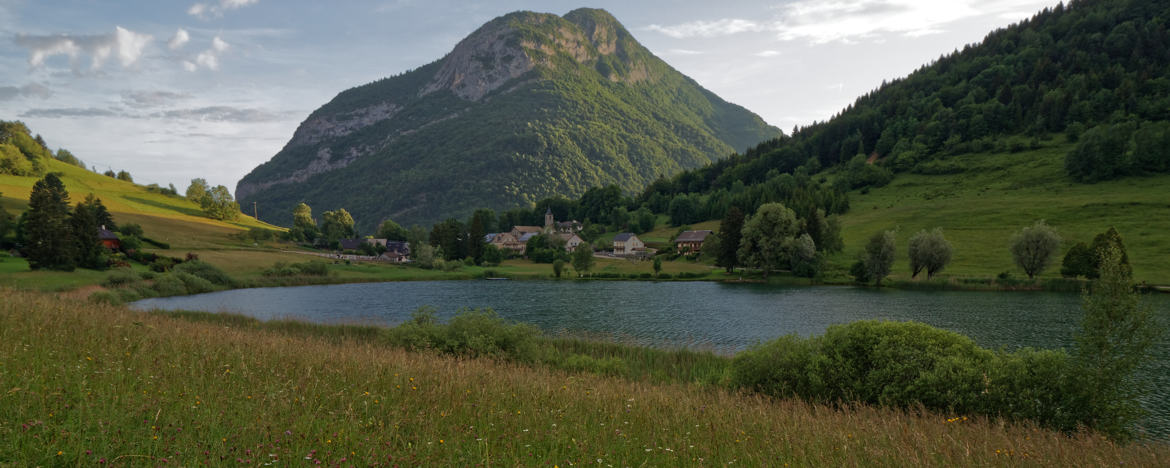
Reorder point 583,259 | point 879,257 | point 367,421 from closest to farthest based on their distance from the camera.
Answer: point 367,421 → point 879,257 → point 583,259

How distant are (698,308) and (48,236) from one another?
6921 cm

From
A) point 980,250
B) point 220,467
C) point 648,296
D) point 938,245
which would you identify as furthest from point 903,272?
point 220,467

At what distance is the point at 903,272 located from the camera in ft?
238

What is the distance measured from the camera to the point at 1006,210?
87.4 metres

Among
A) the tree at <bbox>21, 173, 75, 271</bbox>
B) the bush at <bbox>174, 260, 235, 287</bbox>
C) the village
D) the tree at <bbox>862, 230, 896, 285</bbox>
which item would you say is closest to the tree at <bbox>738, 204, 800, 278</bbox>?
the tree at <bbox>862, 230, 896, 285</bbox>

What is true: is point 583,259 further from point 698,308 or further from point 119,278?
point 119,278

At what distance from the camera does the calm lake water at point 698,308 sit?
35.0 meters

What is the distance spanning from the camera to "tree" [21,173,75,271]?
179 feet

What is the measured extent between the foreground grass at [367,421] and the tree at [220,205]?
162862 millimetres

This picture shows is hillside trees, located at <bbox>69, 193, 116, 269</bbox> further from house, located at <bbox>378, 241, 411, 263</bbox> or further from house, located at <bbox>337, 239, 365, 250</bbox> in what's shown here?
house, located at <bbox>337, 239, 365, 250</bbox>

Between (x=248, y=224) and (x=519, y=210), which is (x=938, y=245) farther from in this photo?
(x=248, y=224)

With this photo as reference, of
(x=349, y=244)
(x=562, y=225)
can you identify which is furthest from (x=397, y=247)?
(x=562, y=225)

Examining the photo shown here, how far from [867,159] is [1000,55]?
233 ft

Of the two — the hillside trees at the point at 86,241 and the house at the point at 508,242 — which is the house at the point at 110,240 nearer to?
the hillside trees at the point at 86,241
